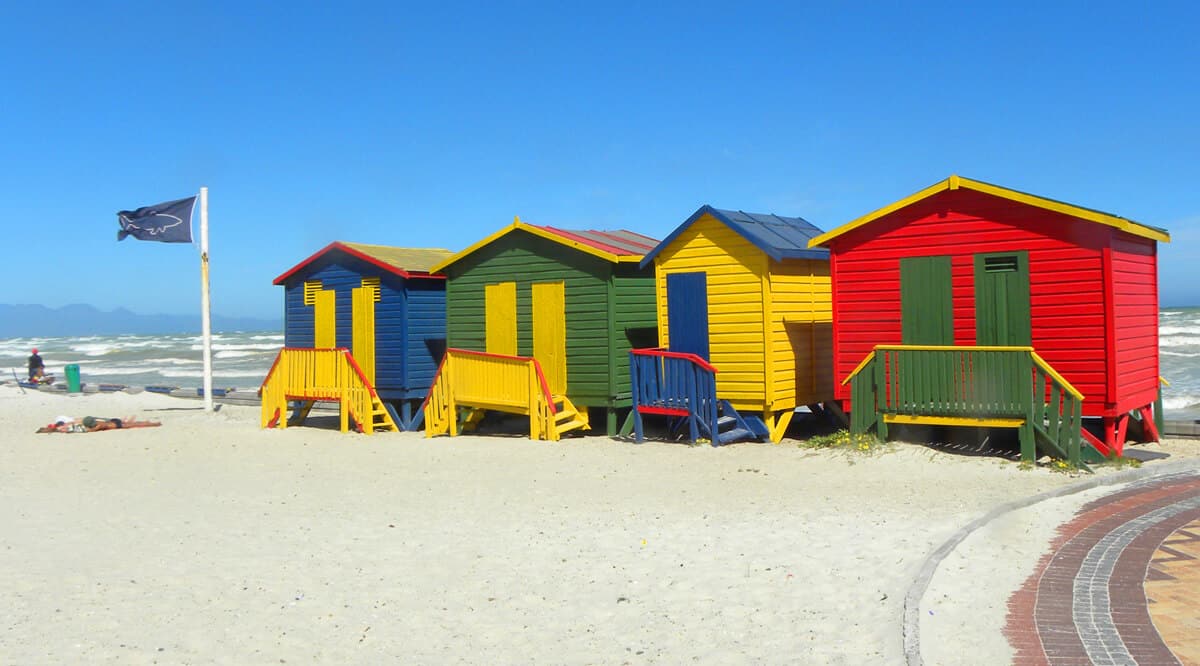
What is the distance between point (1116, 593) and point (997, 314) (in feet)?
21.8

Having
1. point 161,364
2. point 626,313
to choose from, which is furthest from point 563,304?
point 161,364

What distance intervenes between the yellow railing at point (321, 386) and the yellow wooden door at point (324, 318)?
3.76 ft

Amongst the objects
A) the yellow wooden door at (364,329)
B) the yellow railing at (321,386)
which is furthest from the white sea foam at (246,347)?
the yellow wooden door at (364,329)

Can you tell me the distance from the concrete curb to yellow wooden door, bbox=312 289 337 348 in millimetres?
14691

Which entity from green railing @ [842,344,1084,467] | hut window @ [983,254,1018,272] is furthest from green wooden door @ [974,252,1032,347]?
green railing @ [842,344,1084,467]

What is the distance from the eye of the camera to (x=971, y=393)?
42.0 feet

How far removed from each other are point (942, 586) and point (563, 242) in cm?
1110

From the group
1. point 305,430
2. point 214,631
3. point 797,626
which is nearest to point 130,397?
point 305,430

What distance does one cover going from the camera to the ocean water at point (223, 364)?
103 feet

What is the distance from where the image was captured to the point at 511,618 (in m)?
7.15

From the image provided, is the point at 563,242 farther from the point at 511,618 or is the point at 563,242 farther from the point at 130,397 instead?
the point at 130,397

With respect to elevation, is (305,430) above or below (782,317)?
below

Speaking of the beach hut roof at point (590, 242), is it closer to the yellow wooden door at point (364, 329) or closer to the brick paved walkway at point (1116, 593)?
the yellow wooden door at point (364, 329)

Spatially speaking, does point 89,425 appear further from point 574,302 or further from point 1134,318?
point 1134,318
